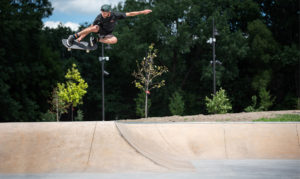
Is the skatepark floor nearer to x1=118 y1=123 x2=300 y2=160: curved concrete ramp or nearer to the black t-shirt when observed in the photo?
x1=118 y1=123 x2=300 y2=160: curved concrete ramp

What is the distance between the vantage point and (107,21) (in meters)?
12.9

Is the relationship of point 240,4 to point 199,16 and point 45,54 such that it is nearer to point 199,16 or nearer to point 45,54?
point 199,16

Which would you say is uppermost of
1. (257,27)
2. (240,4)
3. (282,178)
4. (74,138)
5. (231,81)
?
(240,4)

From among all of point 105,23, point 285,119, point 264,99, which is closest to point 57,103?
point 105,23

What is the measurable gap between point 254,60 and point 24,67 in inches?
804

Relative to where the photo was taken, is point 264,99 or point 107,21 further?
point 264,99

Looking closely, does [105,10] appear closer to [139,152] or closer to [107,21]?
[107,21]

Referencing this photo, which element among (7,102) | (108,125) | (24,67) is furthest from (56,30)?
(108,125)

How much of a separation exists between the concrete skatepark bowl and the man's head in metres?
4.95

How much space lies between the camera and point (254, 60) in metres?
30.5

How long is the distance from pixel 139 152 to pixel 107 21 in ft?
22.7

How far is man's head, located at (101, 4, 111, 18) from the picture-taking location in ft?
40.3

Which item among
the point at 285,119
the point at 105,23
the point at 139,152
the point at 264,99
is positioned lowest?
the point at 139,152

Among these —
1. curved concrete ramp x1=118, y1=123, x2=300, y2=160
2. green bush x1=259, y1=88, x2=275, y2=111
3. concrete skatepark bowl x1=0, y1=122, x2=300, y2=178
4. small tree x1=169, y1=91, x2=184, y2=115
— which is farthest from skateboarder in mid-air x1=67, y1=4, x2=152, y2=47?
green bush x1=259, y1=88, x2=275, y2=111
